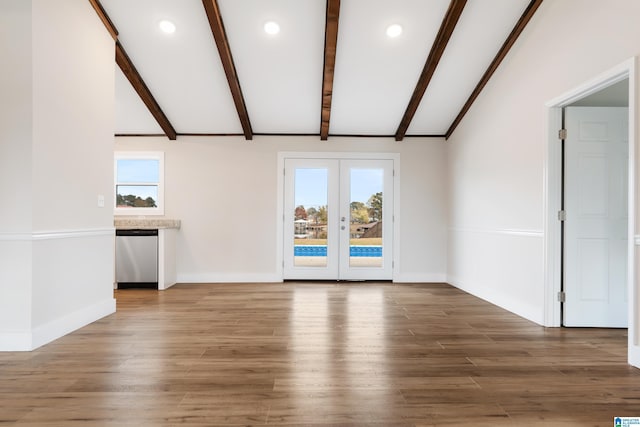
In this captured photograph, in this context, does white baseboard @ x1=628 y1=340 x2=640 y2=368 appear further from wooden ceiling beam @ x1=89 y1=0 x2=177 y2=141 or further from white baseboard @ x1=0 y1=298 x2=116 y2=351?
wooden ceiling beam @ x1=89 y1=0 x2=177 y2=141

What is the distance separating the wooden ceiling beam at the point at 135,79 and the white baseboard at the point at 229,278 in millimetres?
2237

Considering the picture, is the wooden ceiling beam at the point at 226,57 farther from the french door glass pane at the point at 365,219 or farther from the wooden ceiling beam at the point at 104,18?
the french door glass pane at the point at 365,219

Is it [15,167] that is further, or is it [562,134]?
[562,134]

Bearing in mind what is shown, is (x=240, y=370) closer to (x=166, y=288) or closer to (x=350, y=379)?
(x=350, y=379)

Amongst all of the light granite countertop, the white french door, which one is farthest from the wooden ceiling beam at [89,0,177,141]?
the white french door

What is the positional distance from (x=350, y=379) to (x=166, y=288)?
3.97 m

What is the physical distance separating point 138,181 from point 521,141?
5.47 m

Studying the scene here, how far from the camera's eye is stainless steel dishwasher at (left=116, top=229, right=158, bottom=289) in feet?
17.5

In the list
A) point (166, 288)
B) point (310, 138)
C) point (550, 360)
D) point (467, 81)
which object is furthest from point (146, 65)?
point (550, 360)

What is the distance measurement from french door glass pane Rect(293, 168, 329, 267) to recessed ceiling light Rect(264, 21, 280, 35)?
7.78ft

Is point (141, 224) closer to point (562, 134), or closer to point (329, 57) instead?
point (329, 57)

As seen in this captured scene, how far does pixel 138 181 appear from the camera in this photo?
19.6ft

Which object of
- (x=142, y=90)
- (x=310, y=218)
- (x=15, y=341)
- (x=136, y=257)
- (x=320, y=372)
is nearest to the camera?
(x=320, y=372)

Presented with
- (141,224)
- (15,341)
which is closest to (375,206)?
(141,224)
